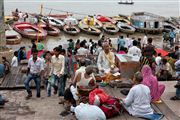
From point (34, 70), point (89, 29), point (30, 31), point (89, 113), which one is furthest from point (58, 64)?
point (89, 29)

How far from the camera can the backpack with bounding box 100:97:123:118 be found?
320 inches

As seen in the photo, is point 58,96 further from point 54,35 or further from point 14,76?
point 54,35

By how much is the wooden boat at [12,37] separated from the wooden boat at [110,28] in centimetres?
842

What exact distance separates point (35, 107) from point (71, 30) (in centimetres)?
2434

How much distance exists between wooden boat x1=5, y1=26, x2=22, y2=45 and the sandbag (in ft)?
68.2

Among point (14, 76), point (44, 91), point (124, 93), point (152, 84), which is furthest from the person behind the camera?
point (14, 76)

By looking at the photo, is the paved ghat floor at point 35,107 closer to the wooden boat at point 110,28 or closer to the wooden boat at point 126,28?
the wooden boat at point 110,28

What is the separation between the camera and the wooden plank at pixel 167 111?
826cm

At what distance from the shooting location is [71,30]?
109 feet

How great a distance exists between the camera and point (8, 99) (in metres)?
10.1

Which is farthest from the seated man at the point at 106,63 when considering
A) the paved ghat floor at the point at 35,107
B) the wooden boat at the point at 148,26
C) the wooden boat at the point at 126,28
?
the wooden boat at the point at 148,26

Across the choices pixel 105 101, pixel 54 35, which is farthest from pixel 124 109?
pixel 54 35

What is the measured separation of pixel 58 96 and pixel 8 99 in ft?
4.49

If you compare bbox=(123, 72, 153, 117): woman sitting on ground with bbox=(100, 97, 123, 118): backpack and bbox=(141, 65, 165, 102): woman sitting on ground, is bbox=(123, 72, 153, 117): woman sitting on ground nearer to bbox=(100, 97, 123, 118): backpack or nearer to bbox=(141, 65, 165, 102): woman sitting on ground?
bbox=(100, 97, 123, 118): backpack
